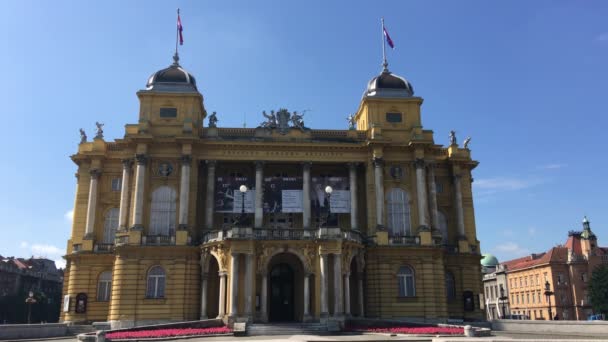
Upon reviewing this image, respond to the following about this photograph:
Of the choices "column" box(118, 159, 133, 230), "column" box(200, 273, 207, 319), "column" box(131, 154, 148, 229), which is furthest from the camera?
"column" box(118, 159, 133, 230)

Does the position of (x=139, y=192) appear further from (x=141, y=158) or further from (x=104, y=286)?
(x=104, y=286)

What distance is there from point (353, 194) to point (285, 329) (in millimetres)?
17094

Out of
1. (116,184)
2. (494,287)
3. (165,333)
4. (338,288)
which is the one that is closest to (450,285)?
(338,288)

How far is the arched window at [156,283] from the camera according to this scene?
4803 cm

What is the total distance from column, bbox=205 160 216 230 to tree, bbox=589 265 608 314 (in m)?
59.3

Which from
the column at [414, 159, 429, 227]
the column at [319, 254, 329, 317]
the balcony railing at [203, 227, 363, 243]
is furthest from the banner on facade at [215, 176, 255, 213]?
the column at [414, 159, 429, 227]

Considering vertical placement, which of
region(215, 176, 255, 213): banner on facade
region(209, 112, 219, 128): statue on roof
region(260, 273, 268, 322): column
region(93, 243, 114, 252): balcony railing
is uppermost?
region(209, 112, 219, 128): statue on roof

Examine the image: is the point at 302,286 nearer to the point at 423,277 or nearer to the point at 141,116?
the point at 423,277

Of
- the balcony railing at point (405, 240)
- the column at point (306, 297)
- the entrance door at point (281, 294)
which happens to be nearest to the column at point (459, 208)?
the balcony railing at point (405, 240)

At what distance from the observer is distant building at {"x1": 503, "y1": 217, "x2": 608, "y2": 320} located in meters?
99.6

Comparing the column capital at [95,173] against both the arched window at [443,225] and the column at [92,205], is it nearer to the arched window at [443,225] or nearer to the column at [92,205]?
the column at [92,205]

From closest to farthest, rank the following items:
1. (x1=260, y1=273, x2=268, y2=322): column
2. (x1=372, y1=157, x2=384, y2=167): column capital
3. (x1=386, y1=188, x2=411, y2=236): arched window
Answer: (x1=260, y1=273, x2=268, y2=322): column < (x1=386, y1=188, x2=411, y2=236): arched window < (x1=372, y1=157, x2=384, y2=167): column capital

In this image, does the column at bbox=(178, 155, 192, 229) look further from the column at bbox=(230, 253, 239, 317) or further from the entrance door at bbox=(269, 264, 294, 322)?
the entrance door at bbox=(269, 264, 294, 322)


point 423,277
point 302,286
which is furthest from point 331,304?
point 423,277
